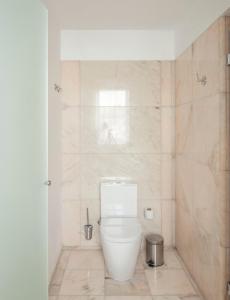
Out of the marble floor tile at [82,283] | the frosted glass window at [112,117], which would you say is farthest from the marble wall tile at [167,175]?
the marble floor tile at [82,283]

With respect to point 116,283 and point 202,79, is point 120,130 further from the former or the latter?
point 116,283

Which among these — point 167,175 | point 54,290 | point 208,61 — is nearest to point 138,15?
point 208,61

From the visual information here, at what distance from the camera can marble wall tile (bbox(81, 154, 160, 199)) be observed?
277 cm

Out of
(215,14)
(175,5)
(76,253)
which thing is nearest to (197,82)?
(215,14)

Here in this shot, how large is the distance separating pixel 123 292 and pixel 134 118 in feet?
5.42

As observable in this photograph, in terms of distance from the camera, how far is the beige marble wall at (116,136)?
8.97 feet

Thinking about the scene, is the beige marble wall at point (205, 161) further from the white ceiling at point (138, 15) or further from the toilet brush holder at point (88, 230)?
the toilet brush holder at point (88, 230)

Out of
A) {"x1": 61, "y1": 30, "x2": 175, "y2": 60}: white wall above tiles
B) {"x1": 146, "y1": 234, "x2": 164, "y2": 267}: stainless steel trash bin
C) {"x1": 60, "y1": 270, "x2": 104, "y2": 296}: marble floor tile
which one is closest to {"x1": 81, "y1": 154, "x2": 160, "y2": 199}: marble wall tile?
{"x1": 146, "y1": 234, "x2": 164, "y2": 267}: stainless steel trash bin

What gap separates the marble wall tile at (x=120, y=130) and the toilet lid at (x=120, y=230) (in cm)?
75

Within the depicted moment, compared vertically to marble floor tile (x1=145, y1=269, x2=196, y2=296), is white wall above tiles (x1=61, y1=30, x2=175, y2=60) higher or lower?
higher

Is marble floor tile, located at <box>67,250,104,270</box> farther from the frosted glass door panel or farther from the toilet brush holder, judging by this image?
the frosted glass door panel

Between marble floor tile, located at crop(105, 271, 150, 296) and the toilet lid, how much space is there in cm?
40

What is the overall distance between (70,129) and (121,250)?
136cm

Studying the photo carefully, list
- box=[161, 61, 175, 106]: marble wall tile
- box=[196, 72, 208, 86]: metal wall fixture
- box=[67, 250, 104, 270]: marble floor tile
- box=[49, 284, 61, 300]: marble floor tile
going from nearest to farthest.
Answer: box=[196, 72, 208, 86]: metal wall fixture < box=[49, 284, 61, 300]: marble floor tile < box=[67, 250, 104, 270]: marble floor tile < box=[161, 61, 175, 106]: marble wall tile
